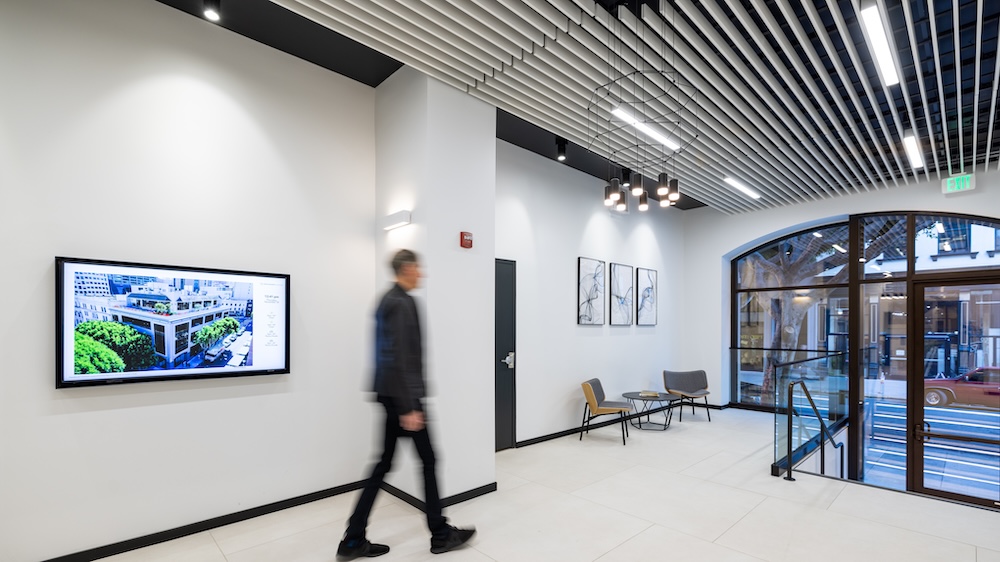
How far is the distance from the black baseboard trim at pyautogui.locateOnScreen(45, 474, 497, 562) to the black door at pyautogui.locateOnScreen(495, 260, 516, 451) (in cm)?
134

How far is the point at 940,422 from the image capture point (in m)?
6.29

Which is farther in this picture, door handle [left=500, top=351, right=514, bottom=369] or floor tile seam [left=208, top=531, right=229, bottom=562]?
door handle [left=500, top=351, right=514, bottom=369]

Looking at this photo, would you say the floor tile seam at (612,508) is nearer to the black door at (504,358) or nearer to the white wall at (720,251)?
the black door at (504,358)

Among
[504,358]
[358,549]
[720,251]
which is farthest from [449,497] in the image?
[720,251]

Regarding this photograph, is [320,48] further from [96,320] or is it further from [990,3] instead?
[990,3]

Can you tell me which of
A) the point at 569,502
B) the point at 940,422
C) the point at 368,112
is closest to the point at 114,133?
the point at 368,112

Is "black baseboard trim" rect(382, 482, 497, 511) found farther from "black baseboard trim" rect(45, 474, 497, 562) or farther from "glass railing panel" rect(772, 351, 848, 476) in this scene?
"glass railing panel" rect(772, 351, 848, 476)

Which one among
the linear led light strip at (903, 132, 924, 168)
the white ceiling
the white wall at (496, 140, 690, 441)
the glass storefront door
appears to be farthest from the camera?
the glass storefront door

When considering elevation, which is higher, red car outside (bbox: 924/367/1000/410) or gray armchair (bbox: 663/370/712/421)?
red car outside (bbox: 924/367/1000/410)

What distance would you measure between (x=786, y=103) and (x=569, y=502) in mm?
3974

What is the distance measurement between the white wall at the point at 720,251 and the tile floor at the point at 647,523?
3923mm

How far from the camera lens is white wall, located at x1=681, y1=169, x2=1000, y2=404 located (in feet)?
24.5

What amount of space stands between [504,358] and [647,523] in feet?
8.09

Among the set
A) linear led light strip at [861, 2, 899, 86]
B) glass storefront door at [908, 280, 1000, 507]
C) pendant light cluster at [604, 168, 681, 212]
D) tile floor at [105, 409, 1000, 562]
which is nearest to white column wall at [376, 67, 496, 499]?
tile floor at [105, 409, 1000, 562]
